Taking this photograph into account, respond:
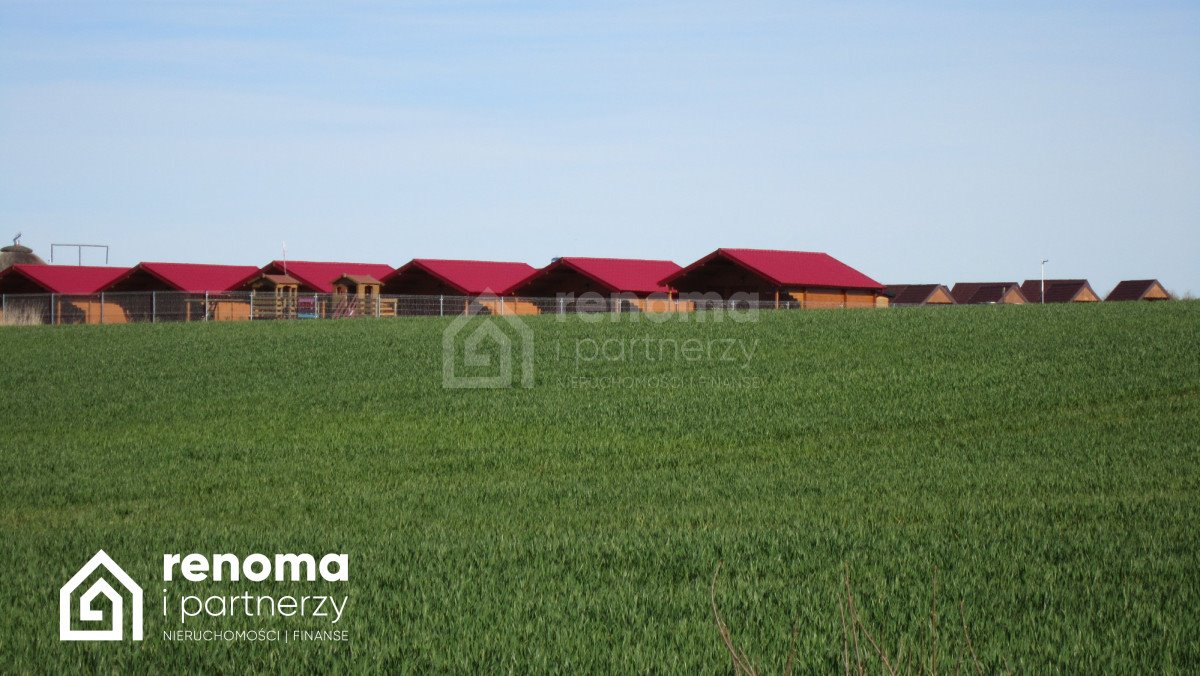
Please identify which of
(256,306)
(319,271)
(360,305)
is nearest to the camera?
(256,306)

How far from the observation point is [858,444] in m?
17.5

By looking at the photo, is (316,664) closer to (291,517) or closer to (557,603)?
(557,603)

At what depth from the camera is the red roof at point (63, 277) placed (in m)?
56.4

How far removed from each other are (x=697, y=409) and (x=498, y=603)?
13060 millimetres

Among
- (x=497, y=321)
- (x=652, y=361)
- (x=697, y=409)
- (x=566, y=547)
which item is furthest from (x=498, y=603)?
(x=497, y=321)

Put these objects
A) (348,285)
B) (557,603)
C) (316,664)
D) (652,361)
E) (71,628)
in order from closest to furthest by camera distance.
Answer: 1. (316,664)
2. (71,628)
3. (557,603)
4. (652,361)
5. (348,285)

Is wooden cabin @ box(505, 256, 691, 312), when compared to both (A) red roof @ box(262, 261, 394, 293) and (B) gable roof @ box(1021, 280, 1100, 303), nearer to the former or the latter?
(A) red roof @ box(262, 261, 394, 293)

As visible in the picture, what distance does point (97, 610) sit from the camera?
762cm

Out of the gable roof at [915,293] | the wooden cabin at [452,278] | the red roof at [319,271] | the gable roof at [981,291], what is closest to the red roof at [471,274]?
the wooden cabin at [452,278]

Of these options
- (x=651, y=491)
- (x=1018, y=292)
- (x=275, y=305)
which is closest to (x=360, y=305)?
(x=275, y=305)

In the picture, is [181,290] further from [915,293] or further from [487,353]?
[915,293]

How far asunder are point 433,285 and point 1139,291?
178 feet

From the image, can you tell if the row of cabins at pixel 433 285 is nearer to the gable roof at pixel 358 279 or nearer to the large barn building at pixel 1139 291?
→ the gable roof at pixel 358 279

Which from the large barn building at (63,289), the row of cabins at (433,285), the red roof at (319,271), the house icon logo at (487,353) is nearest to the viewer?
the house icon logo at (487,353)
